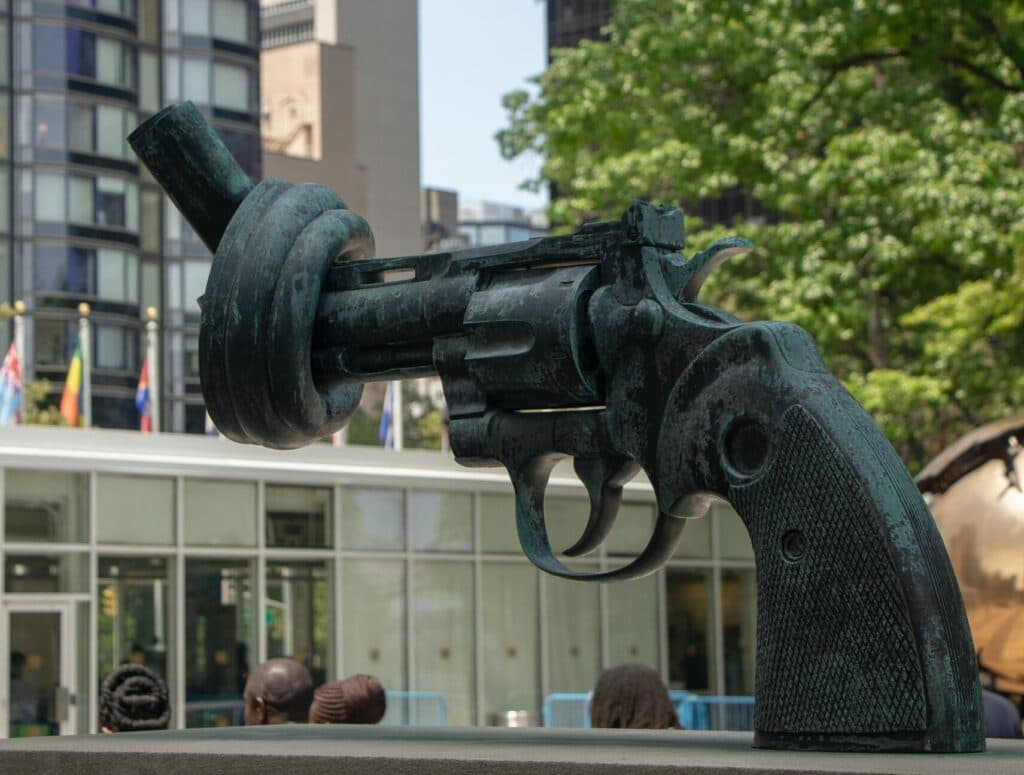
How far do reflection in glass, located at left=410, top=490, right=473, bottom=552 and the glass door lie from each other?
5167 mm

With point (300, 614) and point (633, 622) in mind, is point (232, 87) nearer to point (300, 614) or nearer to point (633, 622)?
point (633, 622)

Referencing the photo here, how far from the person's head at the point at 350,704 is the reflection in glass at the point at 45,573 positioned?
1272 cm

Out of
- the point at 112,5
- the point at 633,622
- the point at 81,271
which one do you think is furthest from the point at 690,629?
the point at 112,5

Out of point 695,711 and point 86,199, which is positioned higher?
point 86,199

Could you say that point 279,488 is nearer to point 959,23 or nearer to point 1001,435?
Result: point 959,23

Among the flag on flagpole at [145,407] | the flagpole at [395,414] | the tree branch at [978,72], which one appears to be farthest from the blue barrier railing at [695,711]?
the tree branch at [978,72]

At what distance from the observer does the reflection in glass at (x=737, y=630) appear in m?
27.9

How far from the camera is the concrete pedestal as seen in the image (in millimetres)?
3793

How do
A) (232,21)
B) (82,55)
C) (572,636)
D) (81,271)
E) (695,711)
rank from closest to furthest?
(695,711) → (572,636) → (82,55) → (81,271) → (232,21)

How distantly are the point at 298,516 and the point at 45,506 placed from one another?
3492mm

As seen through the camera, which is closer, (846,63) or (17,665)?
(17,665)

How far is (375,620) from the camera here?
79.0 feet

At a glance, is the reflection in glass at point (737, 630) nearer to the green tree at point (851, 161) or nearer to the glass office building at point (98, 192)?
the green tree at point (851, 161)

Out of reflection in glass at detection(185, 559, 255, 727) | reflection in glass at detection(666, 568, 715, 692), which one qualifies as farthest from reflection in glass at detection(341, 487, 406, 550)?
reflection in glass at detection(666, 568, 715, 692)
